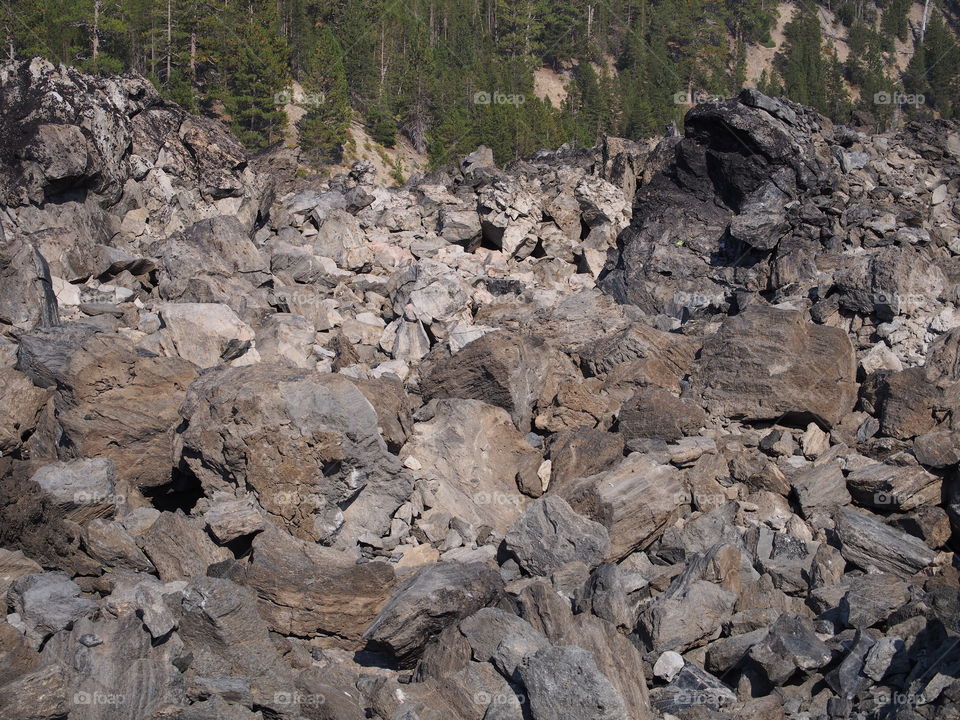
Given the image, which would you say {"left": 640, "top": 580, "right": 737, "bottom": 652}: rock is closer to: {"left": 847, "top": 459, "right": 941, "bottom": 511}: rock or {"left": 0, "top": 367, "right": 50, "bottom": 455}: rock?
{"left": 847, "top": 459, "right": 941, "bottom": 511}: rock

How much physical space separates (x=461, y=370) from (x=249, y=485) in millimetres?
4765

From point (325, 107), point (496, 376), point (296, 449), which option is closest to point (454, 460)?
point (496, 376)

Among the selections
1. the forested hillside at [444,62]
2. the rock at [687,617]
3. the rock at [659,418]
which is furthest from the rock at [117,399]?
the forested hillside at [444,62]

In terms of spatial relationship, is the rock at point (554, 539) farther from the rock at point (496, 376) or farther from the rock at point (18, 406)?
the rock at point (18, 406)

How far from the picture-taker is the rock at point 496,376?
583 inches

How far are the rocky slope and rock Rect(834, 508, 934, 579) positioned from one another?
4 cm

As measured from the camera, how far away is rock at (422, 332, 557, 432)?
14.8 meters

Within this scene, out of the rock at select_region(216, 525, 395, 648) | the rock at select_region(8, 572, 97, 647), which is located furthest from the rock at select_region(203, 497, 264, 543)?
the rock at select_region(8, 572, 97, 647)

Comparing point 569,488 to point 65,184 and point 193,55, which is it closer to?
point 65,184

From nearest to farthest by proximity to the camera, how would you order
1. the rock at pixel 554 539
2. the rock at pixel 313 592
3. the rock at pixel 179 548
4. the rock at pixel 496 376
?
1. the rock at pixel 313 592
2. the rock at pixel 179 548
3. the rock at pixel 554 539
4. the rock at pixel 496 376

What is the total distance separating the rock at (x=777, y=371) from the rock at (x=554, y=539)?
15.4 ft

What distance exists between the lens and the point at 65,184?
20.8m

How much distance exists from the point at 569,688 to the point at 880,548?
5525mm

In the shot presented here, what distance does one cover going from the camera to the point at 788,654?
9.25m
